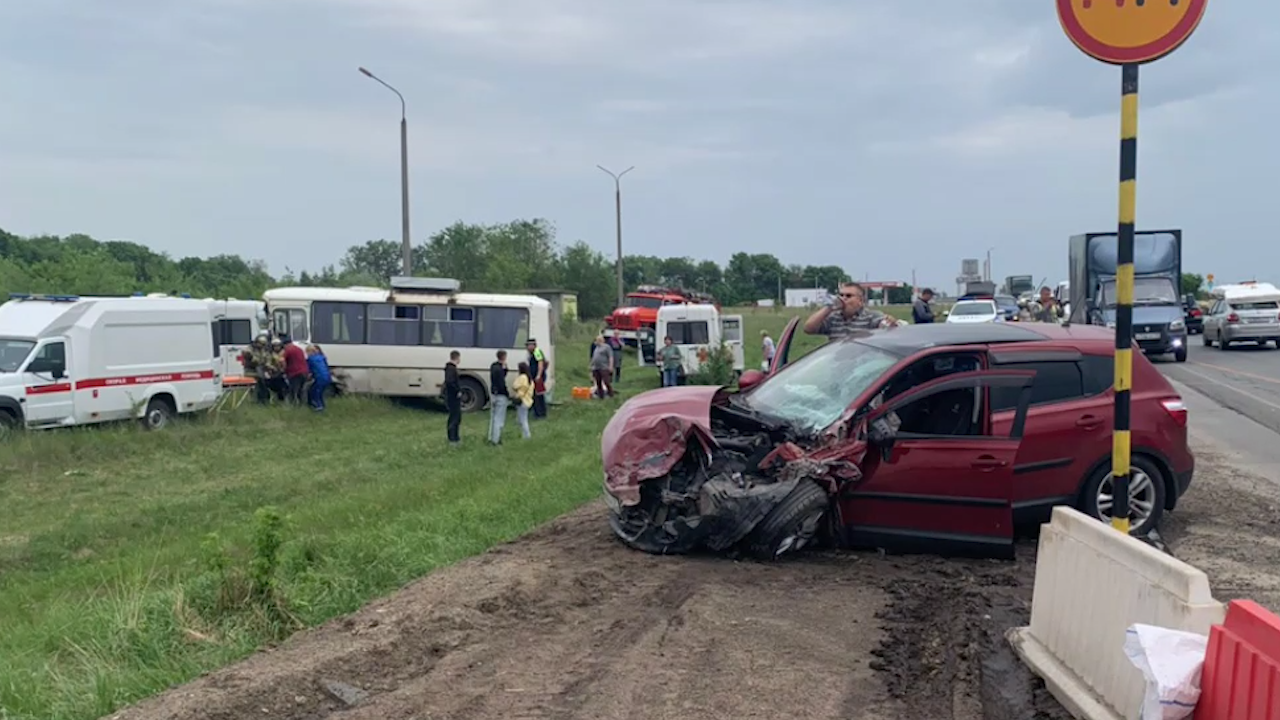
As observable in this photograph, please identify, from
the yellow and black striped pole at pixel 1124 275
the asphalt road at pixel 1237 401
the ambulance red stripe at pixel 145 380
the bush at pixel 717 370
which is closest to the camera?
the yellow and black striped pole at pixel 1124 275

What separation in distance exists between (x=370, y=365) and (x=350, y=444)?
6.08 meters

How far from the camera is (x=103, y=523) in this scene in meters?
11.7

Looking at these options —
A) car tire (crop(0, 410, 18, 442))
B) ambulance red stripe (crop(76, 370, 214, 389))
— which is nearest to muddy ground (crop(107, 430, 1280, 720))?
car tire (crop(0, 410, 18, 442))

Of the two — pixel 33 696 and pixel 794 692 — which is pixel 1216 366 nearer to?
pixel 794 692

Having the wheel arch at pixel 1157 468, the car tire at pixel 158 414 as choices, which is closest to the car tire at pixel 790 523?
the wheel arch at pixel 1157 468

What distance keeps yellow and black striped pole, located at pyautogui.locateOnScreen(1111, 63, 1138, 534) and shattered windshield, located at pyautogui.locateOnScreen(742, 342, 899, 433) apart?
2116 millimetres

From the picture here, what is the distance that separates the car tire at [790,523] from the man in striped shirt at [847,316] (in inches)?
150

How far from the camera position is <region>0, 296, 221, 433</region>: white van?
17.5 meters

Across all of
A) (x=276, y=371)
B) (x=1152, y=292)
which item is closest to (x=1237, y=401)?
(x=1152, y=292)

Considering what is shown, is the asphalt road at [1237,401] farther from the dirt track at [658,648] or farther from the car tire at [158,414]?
the car tire at [158,414]

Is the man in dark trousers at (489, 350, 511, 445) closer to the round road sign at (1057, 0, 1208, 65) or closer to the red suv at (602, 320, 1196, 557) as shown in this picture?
the red suv at (602, 320, 1196, 557)

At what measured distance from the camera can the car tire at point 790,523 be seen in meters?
6.93

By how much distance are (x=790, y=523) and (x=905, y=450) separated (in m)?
0.93

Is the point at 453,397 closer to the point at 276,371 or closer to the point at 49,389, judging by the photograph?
the point at 49,389
